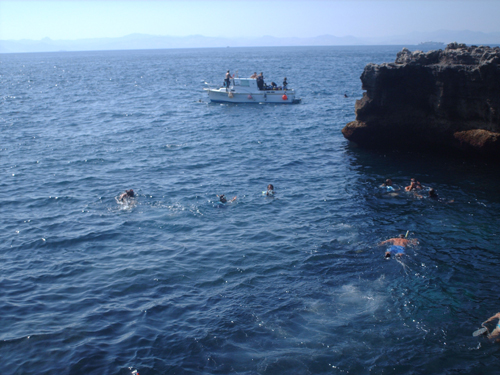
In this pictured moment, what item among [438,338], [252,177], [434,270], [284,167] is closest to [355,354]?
[438,338]

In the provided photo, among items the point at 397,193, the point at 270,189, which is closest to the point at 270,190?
the point at 270,189

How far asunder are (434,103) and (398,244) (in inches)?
580

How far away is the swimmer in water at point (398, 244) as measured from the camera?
52.7 feet

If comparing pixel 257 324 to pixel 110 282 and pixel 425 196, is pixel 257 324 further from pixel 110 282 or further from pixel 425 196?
pixel 425 196

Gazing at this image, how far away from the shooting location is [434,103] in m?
27.3

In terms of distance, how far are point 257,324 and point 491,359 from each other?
647cm

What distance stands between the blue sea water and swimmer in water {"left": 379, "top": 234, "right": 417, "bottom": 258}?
33 cm

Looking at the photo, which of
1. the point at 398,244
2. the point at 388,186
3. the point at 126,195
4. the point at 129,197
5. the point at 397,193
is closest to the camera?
the point at 398,244

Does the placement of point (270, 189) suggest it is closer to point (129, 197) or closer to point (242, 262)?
point (242, 262)

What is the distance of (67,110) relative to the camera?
49.2 metres

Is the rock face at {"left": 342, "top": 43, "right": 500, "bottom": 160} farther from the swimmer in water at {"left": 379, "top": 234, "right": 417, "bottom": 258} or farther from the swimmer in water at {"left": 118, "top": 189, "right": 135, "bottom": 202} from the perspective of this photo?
the swimmer in water at {"left": 118, "top": 189, "right": 135, "bottom": 202}

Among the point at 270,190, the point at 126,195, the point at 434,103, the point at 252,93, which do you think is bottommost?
the point at 270,190

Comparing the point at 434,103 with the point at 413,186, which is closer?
the point at 413,186

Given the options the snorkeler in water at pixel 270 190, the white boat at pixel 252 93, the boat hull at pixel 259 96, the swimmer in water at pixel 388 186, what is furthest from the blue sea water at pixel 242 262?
the white boat at pixel 252 93
